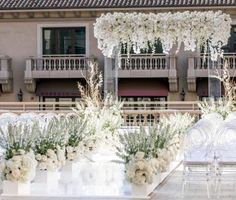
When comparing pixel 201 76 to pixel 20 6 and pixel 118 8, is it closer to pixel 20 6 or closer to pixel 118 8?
pixel 118 8

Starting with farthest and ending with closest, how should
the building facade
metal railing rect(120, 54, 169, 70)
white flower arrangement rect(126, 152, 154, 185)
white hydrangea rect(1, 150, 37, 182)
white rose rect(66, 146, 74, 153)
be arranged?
metal railing rect(120, 54, 169, 70), the building facade, white rose rect(66, 146, 74, 153), white hydrangea rect(1, 150, 37, 182), white flower arrangement rect(126, 152, 154, 185)

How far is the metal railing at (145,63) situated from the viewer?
95.0 ft

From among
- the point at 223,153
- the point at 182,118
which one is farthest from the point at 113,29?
the point at 223,153

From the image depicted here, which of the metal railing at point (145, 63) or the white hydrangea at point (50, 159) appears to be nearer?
the white hydrangea at point (50, 159)

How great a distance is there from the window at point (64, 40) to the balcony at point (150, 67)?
269 cm

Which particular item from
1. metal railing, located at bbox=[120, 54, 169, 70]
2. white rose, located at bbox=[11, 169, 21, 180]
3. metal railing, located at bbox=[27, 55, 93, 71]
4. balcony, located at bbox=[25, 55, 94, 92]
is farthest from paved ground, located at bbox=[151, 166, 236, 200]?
metal railing, located at bbox=[27, 55, 93, 71]

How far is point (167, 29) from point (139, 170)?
9385 millimetres

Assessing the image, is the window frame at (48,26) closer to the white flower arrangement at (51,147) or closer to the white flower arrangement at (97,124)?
the white flower arrangement at (97,124)

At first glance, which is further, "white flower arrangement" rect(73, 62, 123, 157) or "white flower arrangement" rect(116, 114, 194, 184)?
"white flower arrangement" rect(73, 62, 123, 157)

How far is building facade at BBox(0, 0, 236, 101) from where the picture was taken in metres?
28.8

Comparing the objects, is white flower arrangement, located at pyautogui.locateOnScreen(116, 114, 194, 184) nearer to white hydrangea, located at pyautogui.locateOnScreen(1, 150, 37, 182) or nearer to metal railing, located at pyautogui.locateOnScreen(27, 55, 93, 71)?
white hydrangea, located at pyautogui.locateOnScreen(1, 150, 37, 182)

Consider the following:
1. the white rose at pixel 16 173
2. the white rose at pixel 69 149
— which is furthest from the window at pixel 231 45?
the white rose at pixel 16 173

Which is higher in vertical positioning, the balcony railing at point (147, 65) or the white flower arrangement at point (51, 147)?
the balcony railing at point (147, 65)

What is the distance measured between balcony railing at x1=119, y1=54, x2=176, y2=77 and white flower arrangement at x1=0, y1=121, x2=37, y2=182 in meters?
19.3
